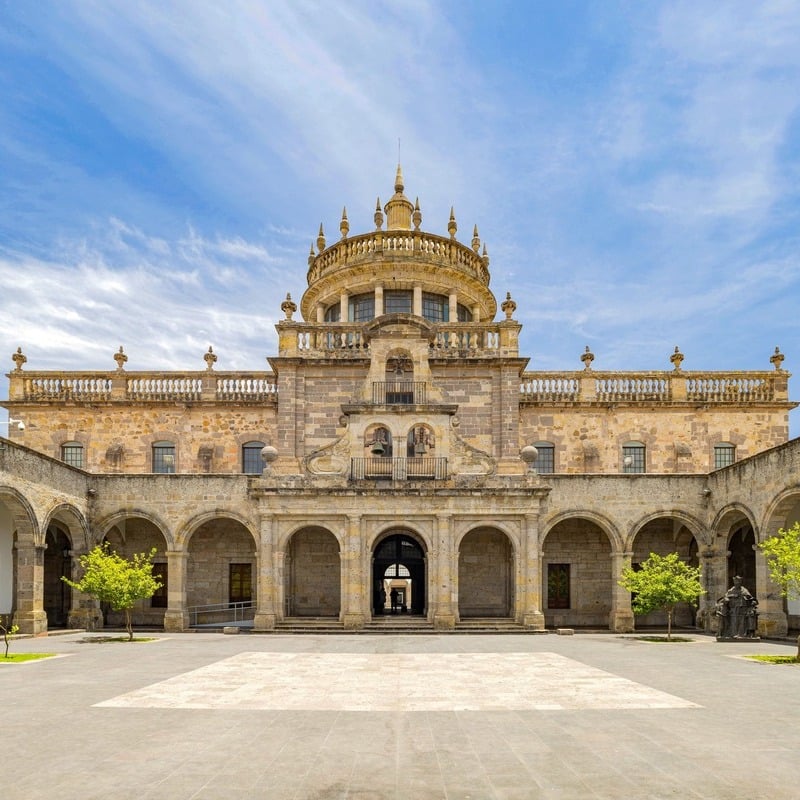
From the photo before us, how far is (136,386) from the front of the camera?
36.4 metres

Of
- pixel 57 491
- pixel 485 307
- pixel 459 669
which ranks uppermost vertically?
pixel 485 307

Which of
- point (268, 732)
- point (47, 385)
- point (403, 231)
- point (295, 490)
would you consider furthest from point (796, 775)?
point (47, 385)

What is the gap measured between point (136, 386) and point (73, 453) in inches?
164

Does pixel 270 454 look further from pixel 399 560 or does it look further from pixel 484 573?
pixel 484 573

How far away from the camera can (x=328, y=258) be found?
3959cm

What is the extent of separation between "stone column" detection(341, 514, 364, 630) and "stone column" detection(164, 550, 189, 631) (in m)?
6.87

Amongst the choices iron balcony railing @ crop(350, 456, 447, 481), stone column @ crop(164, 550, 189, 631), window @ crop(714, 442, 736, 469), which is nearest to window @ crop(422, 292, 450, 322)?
iron balcony railing @ crop(350, 456, 447, 481)

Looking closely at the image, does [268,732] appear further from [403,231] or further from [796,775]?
[403,231]

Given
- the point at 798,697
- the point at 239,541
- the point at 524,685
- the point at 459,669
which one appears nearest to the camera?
the point at 798,697

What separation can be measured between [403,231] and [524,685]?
25421 mm

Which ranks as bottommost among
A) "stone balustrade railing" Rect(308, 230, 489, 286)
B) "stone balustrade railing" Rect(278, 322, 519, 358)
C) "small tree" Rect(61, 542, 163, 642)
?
"small tree" Rect(61, 542, 163, 642)

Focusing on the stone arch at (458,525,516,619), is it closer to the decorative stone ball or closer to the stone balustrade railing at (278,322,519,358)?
the stone balustrade railing at (278,322,519,358)

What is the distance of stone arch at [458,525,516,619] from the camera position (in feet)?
108

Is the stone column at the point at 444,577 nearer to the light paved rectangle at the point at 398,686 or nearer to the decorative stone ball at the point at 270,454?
the decorative stone ball at the point at 270,454
